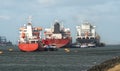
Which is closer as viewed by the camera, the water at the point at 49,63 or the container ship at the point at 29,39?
the water at the point at 49,63

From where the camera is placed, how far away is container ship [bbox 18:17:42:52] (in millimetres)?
174825

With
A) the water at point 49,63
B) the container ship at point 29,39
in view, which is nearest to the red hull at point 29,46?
the container ship at point 29,39

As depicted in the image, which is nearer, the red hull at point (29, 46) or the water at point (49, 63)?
the water at point (49, 63)

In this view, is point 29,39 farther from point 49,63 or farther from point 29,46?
point 49,63

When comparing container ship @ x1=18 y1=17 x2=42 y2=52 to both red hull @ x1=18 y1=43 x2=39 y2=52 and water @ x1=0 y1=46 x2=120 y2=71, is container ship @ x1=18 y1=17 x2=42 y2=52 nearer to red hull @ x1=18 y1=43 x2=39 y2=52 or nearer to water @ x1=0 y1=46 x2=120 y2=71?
red hull @ x1=18 y1=43 x2=39 y2=52

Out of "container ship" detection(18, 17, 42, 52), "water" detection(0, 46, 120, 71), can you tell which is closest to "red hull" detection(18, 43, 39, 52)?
"container ship" detection(18, 17, 42, 52)

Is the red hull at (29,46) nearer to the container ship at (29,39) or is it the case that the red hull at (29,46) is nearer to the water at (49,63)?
the container ship at (29,39)

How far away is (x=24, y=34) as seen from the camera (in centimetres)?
18512

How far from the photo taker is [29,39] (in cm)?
17712

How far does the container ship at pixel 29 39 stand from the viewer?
574 feet

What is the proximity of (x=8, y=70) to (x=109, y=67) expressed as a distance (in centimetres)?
3338

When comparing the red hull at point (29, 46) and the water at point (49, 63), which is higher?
the red hull at point (29, 46)

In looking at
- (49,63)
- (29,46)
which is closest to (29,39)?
(29,46)

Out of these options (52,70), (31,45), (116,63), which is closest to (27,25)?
(31,45)
